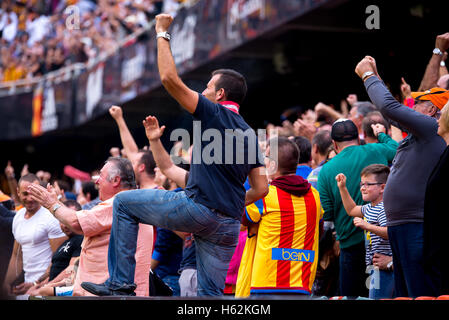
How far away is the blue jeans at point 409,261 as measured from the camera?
4445 millimetres

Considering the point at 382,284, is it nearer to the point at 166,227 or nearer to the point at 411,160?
the point at 411,160

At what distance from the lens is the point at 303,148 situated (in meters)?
6.16

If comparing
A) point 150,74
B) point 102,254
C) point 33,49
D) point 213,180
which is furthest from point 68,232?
point 33,49

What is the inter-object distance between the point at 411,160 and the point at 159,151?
159 centimetres

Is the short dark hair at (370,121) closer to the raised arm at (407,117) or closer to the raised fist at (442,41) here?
the raised fist at (442,41)

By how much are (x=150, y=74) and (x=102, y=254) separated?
8.58 metres

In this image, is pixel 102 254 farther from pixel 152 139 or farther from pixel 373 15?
pixel 373 15

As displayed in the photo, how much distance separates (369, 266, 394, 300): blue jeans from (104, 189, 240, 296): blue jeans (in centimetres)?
146

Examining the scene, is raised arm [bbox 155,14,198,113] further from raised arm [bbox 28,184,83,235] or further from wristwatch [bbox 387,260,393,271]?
wristwatch [bbox 387,260,393,271]

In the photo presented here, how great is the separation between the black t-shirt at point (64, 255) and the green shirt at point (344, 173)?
228cm

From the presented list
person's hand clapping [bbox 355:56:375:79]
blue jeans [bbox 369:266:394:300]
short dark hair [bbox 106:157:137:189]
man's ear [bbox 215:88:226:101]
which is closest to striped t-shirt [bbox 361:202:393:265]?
blue jeans [bbox 369:266:394:300]

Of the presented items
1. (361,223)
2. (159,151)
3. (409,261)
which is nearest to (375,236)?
(361,223)

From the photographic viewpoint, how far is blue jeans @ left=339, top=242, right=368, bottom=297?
5.66 metres

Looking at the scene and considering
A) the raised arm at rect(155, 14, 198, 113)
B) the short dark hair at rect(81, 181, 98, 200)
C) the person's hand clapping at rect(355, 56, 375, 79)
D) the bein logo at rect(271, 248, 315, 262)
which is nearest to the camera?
the raised arm at rect(155, 14, 198, 113)
